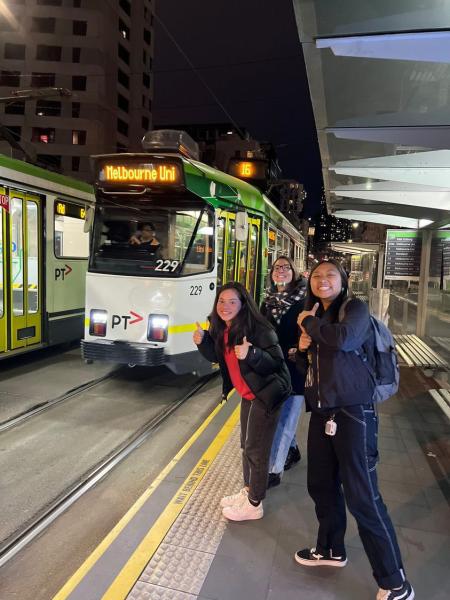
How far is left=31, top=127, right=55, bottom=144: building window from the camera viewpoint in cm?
4775

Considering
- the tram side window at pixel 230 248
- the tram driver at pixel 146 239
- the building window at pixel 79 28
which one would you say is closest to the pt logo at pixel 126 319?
the tram driver at pixel 146 239

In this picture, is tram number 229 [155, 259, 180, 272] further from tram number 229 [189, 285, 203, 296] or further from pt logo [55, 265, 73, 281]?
pt logo [55, 265, 73, 281]

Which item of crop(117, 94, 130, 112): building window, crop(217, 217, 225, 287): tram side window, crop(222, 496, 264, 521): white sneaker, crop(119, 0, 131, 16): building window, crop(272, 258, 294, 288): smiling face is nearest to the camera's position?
crop(222, 496, 264, 521): white sneaker

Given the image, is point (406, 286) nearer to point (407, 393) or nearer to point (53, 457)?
point (407, 393)

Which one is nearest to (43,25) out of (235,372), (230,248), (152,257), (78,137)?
(78,137)

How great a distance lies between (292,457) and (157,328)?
109 inches

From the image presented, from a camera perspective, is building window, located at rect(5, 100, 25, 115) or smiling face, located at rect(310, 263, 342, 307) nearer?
smiling face, located at rect(310, 263, 342, 307)

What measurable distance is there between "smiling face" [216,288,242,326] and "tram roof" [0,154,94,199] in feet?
18.4

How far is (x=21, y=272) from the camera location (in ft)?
26.2

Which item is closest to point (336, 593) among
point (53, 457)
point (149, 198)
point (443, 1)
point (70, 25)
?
point (53, 457)

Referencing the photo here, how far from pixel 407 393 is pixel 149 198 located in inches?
187

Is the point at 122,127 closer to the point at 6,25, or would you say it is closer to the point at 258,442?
the point at 6,25

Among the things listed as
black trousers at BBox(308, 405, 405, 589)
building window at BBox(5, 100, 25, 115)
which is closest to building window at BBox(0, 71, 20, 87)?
building window at BBox(5, 100, 25, 115)

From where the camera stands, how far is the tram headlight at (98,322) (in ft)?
21.8
